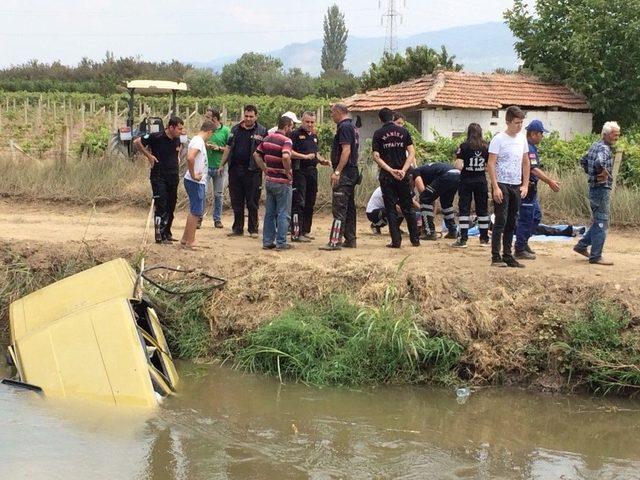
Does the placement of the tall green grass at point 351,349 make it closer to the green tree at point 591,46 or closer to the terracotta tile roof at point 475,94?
the terracotta tile roof at point 475,94

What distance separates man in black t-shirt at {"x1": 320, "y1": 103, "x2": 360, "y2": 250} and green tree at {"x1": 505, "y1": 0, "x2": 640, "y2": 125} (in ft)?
46.9

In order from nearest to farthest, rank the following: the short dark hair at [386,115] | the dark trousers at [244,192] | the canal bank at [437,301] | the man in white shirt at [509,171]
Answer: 1. the canal bank at [437,301]
2. the man in white shirt at [509,171]
3. the short dark hair at [386,115]
4. the dark trousers at [244,192]

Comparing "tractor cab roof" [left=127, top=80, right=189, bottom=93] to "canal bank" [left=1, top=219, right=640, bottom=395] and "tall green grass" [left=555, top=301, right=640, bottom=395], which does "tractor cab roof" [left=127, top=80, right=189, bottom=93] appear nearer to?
"canal bank" [left=1, top=219, right=640, bottom=395]

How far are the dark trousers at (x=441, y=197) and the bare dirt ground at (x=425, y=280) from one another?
1.13 ft

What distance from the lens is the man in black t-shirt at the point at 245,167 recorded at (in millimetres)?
11219

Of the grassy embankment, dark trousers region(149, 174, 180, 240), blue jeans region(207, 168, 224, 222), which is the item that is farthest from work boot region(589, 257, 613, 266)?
blue jeans region(207, 168, 224, 222)

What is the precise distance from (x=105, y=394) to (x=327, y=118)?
25.6 meters

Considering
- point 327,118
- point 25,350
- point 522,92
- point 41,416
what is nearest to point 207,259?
point 25,350

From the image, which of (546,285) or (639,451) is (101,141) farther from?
(639,451)

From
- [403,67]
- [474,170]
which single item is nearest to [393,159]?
[474,170]

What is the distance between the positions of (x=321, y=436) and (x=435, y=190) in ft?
17.8

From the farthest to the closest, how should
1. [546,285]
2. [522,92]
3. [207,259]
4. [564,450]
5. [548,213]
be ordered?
[522,92] → [548,213] → [207,259] → [546,285] → [564,450]

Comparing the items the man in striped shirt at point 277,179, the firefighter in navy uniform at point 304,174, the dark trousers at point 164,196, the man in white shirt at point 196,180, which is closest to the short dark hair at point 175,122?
the man in white shirt at point 196,180

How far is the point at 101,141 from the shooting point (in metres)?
18.3
